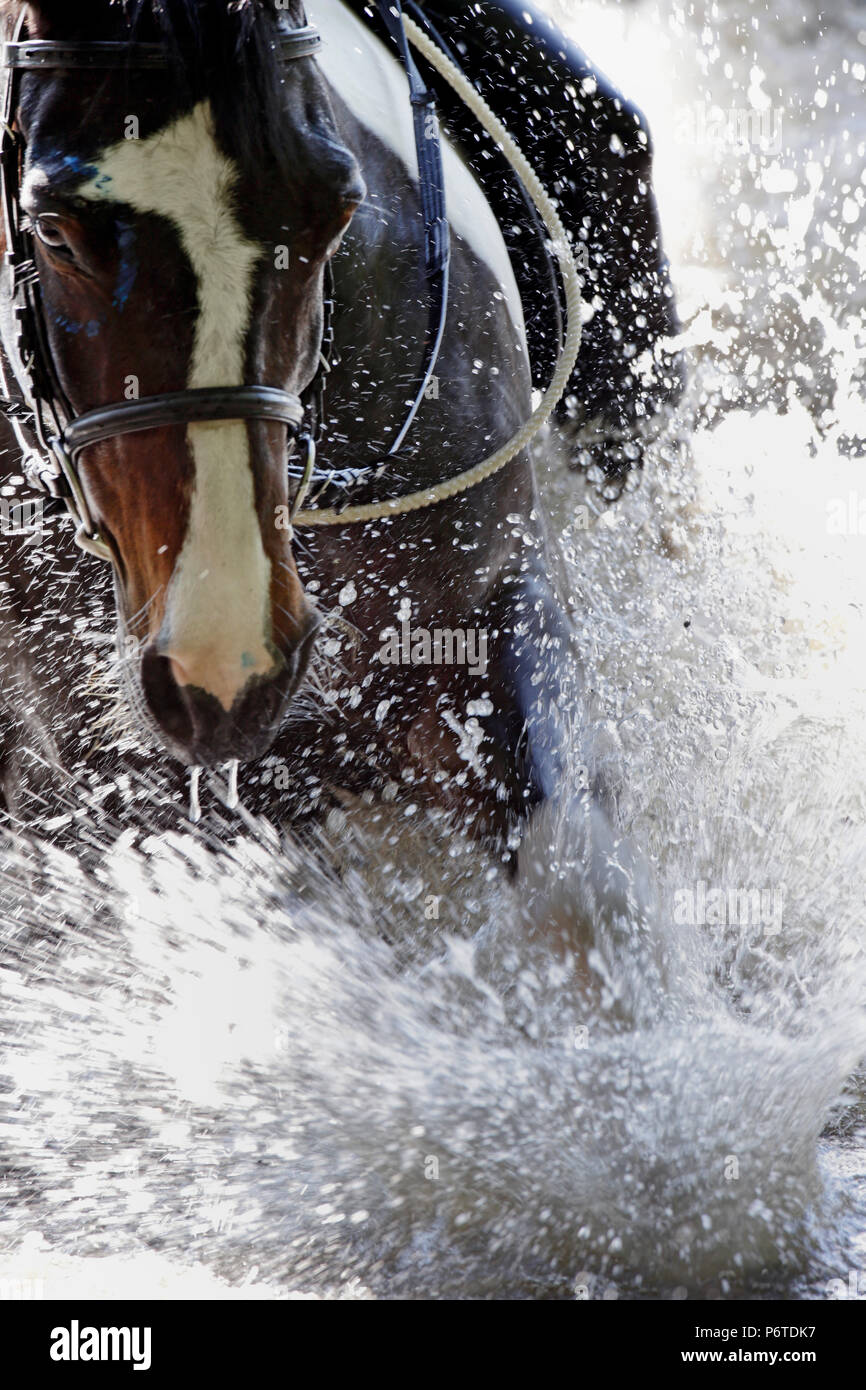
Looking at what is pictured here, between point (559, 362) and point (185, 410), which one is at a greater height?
point (559, 362)

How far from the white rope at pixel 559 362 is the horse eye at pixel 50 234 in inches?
9.7

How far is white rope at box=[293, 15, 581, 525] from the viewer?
860 millimetres

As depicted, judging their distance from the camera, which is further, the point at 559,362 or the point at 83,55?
the point at 559,362

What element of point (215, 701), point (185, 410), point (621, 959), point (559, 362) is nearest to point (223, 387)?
point (185, 410)

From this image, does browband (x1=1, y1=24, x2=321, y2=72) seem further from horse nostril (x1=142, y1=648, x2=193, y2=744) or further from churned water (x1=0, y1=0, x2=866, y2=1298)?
churned water (x1=0, y1=0, x2=866, y2=1298)

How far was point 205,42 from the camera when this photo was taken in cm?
63

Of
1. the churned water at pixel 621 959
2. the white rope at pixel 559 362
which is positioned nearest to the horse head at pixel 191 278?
the white rope at pixel 559 362

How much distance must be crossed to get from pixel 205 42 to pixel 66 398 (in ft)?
0.70

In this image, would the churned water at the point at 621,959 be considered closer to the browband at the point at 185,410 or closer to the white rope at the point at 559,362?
the white rope at the point at 559,362

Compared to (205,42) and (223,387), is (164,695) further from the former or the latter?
(205,42)

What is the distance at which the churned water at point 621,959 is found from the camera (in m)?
0.80

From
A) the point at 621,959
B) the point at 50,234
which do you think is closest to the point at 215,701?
the point at 50,234

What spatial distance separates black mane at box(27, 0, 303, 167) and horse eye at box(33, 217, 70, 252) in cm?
10

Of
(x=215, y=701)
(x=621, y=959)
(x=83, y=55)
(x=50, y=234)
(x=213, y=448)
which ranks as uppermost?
(x=83, y=55)
